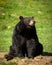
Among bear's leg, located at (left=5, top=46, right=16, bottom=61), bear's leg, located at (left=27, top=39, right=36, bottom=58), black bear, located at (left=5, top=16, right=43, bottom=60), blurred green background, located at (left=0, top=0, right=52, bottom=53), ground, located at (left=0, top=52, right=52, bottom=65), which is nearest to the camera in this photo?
ground, located at (left=0, top=52, right=52, bottom=65)

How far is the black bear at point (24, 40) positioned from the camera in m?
11.0

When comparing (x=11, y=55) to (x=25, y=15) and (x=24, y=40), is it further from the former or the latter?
(x=25, y=15)

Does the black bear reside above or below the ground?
above

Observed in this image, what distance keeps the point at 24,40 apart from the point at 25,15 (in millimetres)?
11554

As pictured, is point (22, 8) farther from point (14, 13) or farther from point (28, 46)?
point (28, 46)

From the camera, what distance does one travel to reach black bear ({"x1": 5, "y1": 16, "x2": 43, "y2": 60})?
11.0m

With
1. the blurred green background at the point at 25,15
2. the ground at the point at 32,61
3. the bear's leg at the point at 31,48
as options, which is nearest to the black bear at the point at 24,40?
the bear's leg at the point at 31,48

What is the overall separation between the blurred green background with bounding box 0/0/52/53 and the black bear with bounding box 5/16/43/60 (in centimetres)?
268

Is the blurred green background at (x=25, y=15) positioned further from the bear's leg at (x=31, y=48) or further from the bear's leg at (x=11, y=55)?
the bear's leg at (x=11, y=55)

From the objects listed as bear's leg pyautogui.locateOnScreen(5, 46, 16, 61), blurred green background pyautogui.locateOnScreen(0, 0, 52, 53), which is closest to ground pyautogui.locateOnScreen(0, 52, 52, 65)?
bear's leg pyautogui.locateOnScreen(5, 46, 16, 61)

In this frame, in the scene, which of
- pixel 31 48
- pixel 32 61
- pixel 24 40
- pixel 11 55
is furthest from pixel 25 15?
pixel 32 61

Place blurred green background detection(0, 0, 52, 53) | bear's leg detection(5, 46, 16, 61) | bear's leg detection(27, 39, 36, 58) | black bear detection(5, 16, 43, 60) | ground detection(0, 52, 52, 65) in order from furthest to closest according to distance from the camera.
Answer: blurred green background detection(0, 0, 52, 53) → bear's leg detection(5, 46, 16, 61) → bear's leg detection(27, 39, 36, 58) → black bear detection(5, 16, 43, 60) → ground detection(0, 52, 52, 65)

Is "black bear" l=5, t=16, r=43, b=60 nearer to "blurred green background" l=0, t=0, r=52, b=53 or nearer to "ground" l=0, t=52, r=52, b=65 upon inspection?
"ground" l=0, t=52, r=52, b=65

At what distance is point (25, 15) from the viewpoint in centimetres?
2255
